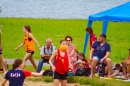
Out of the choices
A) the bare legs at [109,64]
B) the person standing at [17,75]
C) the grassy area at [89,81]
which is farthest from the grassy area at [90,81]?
the person standing at [17,75]

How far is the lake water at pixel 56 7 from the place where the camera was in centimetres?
7669

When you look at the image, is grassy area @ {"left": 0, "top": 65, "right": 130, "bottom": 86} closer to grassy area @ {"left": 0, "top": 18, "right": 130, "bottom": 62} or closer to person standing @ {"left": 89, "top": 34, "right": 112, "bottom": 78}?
person standing @ {"left": 89, "top": 34, "right": 112, "bottom": 78}

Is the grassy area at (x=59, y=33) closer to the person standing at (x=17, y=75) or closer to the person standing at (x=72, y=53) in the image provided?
the person standing at (x=72, y=53)

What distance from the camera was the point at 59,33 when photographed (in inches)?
1559

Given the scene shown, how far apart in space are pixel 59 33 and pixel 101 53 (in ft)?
67.1

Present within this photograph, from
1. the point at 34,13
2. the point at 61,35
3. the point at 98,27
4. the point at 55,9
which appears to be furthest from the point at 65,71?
the point at 55,9

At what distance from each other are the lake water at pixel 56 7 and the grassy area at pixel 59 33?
2797 cm

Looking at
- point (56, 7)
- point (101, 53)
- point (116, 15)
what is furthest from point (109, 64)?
point (56, 7)

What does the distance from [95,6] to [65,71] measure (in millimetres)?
69830

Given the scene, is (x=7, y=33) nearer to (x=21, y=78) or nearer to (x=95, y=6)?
(x=21, y=78)

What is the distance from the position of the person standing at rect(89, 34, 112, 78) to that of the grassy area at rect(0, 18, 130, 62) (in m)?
7.03

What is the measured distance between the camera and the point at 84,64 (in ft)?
64.3

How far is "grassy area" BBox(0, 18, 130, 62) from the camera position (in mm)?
30047

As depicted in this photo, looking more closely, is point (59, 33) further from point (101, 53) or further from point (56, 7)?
point (56, 7)
